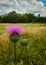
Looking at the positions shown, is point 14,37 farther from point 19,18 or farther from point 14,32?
point 19,18

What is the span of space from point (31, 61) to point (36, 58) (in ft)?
1.39

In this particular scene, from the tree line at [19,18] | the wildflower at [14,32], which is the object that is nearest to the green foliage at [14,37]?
the wildflower at [14,32]

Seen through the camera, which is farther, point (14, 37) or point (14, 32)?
point (14, 37)

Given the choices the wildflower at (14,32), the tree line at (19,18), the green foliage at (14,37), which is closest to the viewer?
the wildflower at (14,32)

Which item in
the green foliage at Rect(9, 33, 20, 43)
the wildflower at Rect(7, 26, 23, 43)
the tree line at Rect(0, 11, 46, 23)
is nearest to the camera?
the wildflower at Rect(7, 26, 23, 43)

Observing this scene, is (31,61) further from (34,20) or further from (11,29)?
(34,20)

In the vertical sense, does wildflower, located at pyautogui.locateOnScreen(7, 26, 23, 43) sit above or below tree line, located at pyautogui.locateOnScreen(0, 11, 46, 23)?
above

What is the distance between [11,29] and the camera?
3127 mm

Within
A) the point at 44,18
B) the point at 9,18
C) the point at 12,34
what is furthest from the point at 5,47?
the point at 9,18

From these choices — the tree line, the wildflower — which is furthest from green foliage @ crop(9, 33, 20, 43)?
the tree line

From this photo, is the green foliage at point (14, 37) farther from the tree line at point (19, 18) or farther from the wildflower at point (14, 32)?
the tree line at point (19, 18)

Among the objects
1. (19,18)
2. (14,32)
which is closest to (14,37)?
(14,32)

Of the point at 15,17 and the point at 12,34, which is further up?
the point at 12,34

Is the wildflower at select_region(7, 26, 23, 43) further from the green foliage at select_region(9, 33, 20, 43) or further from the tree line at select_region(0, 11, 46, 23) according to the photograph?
the tree line at select_region(0, 11, 46, 23)
